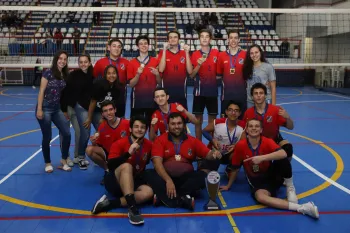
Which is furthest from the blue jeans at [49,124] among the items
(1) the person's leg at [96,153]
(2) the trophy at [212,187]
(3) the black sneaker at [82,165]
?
(2) the trophy at [212,187]

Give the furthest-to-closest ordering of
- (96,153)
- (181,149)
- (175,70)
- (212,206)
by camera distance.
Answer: (175,70) → (96,153) → (181,149) → (212,206)

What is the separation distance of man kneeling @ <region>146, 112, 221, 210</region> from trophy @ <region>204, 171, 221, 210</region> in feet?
0.71

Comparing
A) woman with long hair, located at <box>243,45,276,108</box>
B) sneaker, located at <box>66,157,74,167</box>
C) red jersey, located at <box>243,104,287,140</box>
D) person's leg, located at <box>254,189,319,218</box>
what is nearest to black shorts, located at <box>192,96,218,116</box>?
woman with long hair, located at <box>243,45,276,108</box>

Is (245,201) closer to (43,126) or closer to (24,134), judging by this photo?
(43,126)

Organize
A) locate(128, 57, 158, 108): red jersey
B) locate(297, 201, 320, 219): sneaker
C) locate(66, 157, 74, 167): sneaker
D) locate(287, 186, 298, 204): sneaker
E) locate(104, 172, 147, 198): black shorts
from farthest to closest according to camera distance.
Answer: locate(66, 157, 74, 167): sneaker < locate(128, 57, 158, 108): red jersey < locate(104, 172, 147, 198): black shorts < locate(287, 186, 298, 204): sneaker < locate(297, 201, 320, 219): sneaker

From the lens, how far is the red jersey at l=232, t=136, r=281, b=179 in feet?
14.8

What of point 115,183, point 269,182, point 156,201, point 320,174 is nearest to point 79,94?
point 115,183

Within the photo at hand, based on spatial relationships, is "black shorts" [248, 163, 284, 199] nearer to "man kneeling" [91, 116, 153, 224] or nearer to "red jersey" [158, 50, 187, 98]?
"man kneeling" [91, 116, 153, 224]

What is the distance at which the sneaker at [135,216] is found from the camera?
3.92 m

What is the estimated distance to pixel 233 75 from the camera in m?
5.73

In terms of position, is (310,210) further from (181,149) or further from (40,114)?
(40,114)

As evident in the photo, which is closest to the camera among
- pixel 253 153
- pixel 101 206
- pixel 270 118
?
pixel 101 206

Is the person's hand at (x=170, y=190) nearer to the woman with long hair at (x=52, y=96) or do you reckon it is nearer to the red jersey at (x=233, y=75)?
the red jersey at (x=233, y=75)

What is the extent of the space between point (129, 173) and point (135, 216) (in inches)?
21.7
